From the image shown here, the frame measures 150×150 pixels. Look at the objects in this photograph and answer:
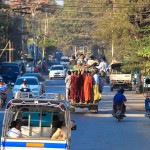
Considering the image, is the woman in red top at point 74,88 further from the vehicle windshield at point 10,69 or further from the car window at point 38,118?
the vehicle windshield at point 10,69

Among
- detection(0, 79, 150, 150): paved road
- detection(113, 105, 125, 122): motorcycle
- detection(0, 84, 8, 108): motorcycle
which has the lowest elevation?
detection(0, 79, 150, 150): paved road

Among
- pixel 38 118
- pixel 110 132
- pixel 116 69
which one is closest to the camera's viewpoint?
pixel 38 118

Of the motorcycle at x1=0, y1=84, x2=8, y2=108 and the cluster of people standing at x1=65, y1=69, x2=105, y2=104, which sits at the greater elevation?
the cluster of people standing at x1=65, y1=69, x2=105, y2=104

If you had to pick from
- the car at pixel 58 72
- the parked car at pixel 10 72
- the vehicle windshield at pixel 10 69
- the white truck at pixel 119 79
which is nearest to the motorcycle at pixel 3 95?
the white truck at pixel 119 79

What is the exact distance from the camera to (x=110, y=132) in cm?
2655

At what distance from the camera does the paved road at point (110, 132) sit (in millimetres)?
22297

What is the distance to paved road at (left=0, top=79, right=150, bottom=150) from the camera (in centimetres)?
2230

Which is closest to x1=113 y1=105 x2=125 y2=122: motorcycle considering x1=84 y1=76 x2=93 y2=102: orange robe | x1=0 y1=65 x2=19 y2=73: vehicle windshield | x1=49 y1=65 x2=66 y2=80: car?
x1=84 y1=76 x2=93 y2=102: orange robe

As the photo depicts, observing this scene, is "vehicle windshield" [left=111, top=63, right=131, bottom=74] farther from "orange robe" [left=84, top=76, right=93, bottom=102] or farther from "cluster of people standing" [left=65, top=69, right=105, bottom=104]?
"orange robe" [left=84, top=76, right=93, bottom=102]

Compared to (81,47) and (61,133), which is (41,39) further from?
(61,133)

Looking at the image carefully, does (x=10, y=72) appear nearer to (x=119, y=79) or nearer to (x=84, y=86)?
(x=119, y=79)

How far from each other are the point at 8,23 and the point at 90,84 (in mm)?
51168

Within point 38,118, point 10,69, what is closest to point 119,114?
point 38,118

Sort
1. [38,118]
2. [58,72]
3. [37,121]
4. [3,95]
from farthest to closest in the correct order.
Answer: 1. [58,72]
2. [3,95]
3. [37,121]
4. [38,118]
